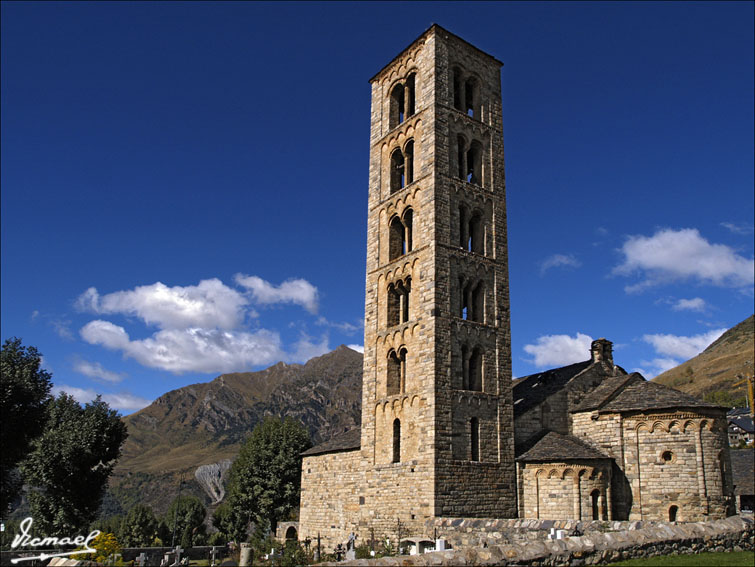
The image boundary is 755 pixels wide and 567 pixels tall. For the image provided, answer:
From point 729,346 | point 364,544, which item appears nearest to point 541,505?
point 364,544

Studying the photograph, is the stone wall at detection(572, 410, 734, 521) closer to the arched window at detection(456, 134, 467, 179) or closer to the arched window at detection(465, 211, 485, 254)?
the arched window at detection(465, 211, 485, 254)

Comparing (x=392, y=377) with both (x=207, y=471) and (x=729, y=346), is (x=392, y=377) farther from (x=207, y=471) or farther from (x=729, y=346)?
(x=729, y=346)

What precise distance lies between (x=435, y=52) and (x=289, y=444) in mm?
30774

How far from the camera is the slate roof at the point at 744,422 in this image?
77.0 meters

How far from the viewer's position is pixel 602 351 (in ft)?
109

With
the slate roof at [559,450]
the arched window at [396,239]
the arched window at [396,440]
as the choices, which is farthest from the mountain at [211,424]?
the slate roof at [559,450]

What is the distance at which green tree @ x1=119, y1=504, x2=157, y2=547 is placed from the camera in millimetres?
53750

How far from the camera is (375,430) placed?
29.7 metres

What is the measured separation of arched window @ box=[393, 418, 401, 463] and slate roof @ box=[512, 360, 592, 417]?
6.32 meters

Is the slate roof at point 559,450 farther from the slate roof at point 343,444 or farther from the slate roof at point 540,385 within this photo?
the slate roof at point 343,444

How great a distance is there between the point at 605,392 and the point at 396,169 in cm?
1655

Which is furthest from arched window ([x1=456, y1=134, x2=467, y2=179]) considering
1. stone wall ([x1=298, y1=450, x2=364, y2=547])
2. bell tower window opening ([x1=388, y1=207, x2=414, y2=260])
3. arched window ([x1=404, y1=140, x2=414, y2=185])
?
stone wall ([x1=298, y1=450, x2=364, y2=547])

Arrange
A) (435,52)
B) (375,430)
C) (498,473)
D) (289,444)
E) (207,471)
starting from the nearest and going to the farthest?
(498,473), (375,430), (435,52), (289,444), (207,471)

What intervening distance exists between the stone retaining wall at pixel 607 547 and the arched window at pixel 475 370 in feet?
40.4
